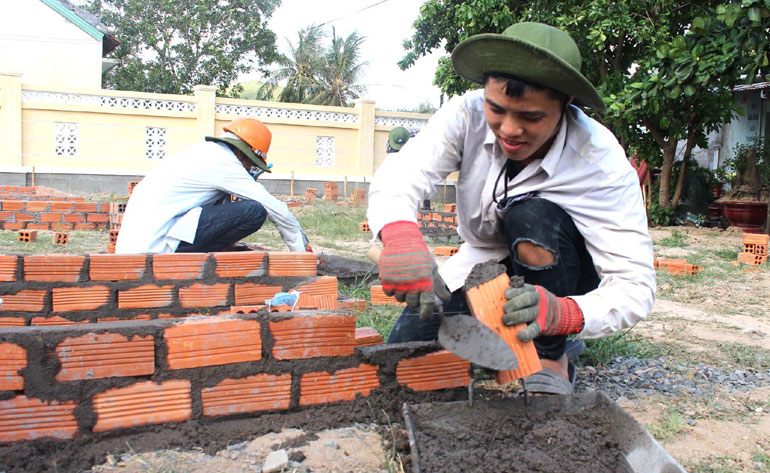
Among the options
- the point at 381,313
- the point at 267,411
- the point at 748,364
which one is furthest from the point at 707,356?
the point at 267,411

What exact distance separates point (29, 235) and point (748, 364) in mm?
7341

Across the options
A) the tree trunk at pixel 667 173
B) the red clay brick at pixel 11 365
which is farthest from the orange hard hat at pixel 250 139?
the tree trunk at pixel 667 173

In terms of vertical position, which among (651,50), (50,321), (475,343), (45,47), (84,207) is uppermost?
(45,47)

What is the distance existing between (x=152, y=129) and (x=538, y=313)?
18.4 metres

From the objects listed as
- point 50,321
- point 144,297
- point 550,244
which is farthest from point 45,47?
point 550,244

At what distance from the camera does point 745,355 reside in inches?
127

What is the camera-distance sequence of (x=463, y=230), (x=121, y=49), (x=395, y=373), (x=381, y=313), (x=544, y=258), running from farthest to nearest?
(x=121, y=49) < (x=381, y=313) < (x=463, y=230) < (x=395, y=373) < (x=544, y=258)

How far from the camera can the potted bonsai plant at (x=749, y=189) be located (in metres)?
10.8

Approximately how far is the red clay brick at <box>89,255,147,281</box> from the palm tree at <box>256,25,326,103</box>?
2674 centimetres

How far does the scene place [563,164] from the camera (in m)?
2.20

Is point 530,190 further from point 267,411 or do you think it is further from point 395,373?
point 267,411

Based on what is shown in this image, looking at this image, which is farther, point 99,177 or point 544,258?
point 99,177

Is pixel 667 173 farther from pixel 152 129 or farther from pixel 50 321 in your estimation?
pixel 152 129

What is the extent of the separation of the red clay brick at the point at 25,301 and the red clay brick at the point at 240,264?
895mm
